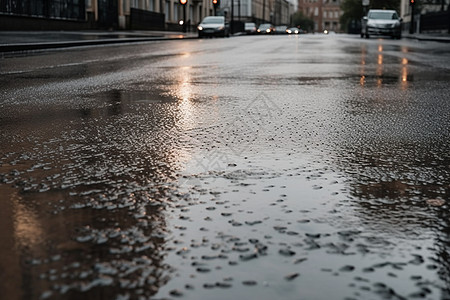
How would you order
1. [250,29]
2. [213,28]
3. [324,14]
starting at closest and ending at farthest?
1. [213,28]
2. [250,29]
3. [324,14]

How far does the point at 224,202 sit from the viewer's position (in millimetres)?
1965

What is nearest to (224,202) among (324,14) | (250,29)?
(250,29)

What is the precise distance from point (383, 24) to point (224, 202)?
102 ft

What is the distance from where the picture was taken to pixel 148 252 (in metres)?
1.49

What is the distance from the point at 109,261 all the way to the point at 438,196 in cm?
120

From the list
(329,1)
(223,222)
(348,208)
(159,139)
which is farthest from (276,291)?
(329,1)

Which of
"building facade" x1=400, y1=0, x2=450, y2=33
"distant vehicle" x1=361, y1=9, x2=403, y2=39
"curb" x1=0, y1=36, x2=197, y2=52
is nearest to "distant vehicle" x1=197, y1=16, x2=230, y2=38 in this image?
"distant vehicle" x1=361, y1=9, x2=403, y2=39

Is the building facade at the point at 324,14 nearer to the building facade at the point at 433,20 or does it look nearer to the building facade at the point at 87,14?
the building facade at the point at 433,20

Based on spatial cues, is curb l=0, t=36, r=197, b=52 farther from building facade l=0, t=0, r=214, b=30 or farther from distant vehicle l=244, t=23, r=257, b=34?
distant vehicle l=244, t=23, r=257, b=34

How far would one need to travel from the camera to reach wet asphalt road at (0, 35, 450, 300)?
133 centimetres

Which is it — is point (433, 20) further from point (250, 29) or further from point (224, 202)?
point (224, 202)

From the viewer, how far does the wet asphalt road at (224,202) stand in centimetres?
133

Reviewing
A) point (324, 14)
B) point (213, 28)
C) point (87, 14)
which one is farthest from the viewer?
point (324, 14)

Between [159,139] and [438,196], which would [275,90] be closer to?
[159,139]
